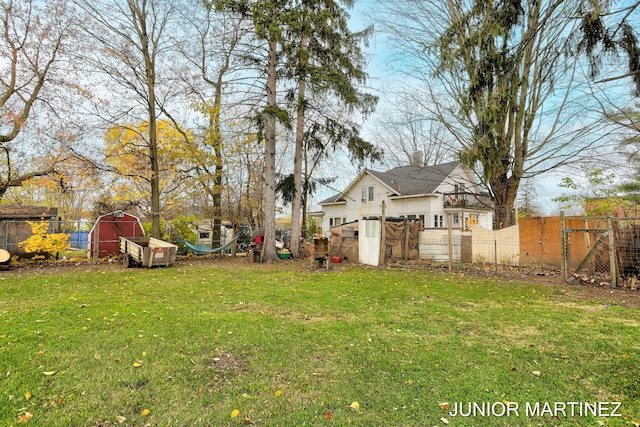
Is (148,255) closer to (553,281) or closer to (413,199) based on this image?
(553,281)

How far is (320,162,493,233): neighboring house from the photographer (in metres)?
21.4

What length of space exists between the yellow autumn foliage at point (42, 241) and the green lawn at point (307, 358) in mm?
4849

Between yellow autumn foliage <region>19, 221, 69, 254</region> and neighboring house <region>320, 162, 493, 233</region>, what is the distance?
49.7 feet

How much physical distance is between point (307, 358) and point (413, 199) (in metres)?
20.2

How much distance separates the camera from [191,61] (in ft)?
48.0

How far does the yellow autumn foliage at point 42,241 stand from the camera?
33.0ft

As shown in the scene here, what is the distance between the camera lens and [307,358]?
331 centimetres

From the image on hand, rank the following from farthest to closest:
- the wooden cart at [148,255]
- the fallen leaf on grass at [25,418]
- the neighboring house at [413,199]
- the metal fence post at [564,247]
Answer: the neighboring house at [413,199], the wooden cart at [148,255], the metal fence post at [564,247], the fallen leaf on grass at [25,418]

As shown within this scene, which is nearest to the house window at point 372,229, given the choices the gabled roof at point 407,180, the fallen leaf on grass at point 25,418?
the fallen leaf on grass at point 25,418

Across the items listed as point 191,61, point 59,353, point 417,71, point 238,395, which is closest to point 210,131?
point 191,61

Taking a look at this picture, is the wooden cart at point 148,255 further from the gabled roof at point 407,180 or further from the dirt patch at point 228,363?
the gabled roof at point 407,180

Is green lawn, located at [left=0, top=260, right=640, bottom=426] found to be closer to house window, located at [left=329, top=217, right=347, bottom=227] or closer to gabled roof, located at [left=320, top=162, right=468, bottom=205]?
gabled roof, located at [left=320, top=162, right=468, bottom=205]

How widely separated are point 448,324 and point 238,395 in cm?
310

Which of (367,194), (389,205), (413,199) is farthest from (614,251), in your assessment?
(367,194)
